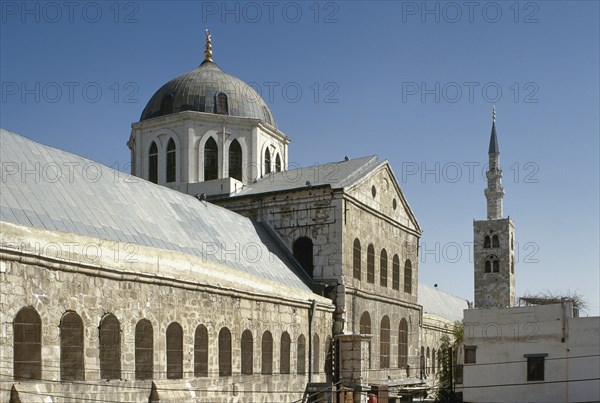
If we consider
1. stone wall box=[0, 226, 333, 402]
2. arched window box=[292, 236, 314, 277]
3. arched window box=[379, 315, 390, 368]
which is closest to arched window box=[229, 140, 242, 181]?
arched window box=[292, 236, 314, 277]

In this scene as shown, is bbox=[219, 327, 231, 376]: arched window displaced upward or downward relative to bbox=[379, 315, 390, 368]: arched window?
upward

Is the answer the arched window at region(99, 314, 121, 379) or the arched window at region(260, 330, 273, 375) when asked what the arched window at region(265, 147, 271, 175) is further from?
the arched window at region(99, 314, 121, 379)

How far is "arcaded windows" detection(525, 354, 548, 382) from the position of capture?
2503 centimetres

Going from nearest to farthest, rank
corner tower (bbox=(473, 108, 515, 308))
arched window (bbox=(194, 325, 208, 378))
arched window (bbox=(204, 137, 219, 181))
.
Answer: arched window (bbox=(194, 325, 208, 378)), arched window (bbox=(204, 137, 219, 181)), corner tower (bbox=(473, 108, 515, 308))

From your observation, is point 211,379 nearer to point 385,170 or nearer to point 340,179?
point 340,179

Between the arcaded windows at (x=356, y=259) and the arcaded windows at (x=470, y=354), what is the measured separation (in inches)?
181

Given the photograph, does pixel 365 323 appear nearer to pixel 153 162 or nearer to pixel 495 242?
pixel 153 162

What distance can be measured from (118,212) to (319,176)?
10.9m

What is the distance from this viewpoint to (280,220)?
27453 millimetres

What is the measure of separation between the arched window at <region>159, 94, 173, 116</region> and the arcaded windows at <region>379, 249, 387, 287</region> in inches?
424

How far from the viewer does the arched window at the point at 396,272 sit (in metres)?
31.1

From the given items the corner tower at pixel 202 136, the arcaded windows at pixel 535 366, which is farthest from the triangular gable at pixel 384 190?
the arcaded windows at pixel 535 366

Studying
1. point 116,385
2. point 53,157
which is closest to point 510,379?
point 116,385

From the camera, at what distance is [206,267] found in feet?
63.3
